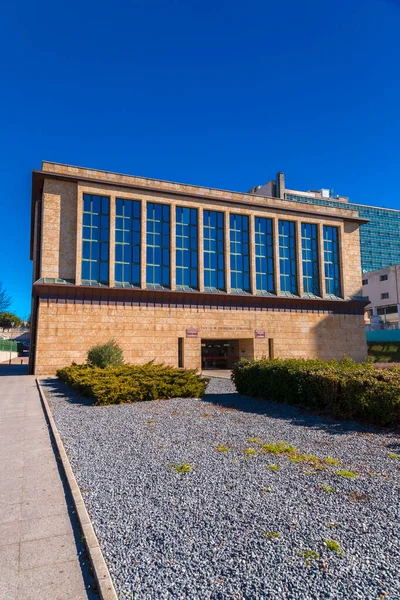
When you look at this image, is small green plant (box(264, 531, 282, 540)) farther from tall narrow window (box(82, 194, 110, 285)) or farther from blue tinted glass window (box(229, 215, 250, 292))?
blue tinted glass window (box(229, 215, 250, 292))

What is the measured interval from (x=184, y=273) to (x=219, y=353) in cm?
861

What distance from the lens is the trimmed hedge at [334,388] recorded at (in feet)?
29.7

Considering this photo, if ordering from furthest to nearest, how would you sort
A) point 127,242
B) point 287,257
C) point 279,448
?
point 287,257 → point 127,242 → point 279,448

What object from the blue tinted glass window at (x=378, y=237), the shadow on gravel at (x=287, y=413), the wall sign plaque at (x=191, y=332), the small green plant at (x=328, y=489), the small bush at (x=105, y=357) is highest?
the blue tinted glass window at (x=378, y=237)

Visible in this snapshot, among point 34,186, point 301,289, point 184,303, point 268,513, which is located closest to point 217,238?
point 184,303

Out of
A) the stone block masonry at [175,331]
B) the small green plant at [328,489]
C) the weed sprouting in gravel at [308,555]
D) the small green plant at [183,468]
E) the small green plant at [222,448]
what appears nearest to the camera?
the weed sprouting in gravel at [308,555]

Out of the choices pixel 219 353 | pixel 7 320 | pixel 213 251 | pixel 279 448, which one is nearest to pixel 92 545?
pixel 279 448

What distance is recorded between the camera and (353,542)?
12.7 ft

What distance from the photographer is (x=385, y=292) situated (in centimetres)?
6881

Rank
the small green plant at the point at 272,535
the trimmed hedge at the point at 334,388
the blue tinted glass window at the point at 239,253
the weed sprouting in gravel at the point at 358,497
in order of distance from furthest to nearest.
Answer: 1. the blue tinted glass window at the point at 239,253
2. the trimmed hedge at the point at 334,388
3. the weed sprouting in gravel at the point at 358,497
4. the small green plant at the point at 272,535

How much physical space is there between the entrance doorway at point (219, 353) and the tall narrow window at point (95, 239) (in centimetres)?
1133

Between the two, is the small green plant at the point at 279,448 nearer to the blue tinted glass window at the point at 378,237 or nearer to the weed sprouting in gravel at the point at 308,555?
the weed sprouting in gravel at the point at 308,555

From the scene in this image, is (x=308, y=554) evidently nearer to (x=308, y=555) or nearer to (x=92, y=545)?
(x=308, y=555)

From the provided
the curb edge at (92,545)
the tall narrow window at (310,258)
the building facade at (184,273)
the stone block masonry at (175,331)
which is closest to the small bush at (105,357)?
the stone block masonry at (175,331)
